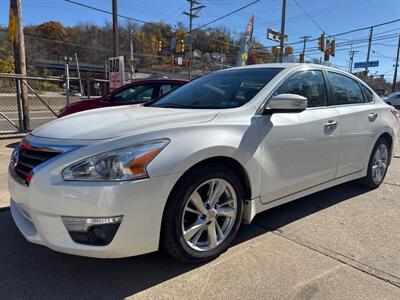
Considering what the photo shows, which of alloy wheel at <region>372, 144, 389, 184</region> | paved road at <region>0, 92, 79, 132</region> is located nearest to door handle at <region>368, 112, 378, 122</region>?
alloy wheel at <region>372, 144, 389, 184</region>

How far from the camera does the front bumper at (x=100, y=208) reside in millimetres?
2246

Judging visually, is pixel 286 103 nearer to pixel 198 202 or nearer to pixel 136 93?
pixel 198 202

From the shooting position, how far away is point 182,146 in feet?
8.21

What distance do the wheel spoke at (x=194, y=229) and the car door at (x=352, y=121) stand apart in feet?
6.34

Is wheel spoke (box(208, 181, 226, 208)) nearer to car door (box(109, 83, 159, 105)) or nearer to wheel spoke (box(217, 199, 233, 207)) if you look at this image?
wheel spoke (box(217, 199, 233, 207))

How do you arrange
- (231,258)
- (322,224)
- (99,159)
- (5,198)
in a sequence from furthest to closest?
(5,198) → (322,224) → (231,258) → (99,159)

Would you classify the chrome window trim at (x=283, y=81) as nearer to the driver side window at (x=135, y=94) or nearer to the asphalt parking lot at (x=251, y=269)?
the asphalt parking lot at (x=251, y=269)

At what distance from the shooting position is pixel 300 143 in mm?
3346

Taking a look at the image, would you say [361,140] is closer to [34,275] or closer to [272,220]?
[272,220]

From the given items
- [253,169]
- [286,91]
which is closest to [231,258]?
[253,169]

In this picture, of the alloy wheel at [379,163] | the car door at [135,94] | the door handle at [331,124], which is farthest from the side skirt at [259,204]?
the car door at [135,94]

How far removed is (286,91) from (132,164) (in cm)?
180

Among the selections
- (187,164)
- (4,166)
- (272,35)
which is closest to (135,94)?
(4,166)

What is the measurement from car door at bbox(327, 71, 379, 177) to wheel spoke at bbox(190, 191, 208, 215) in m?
1.90
